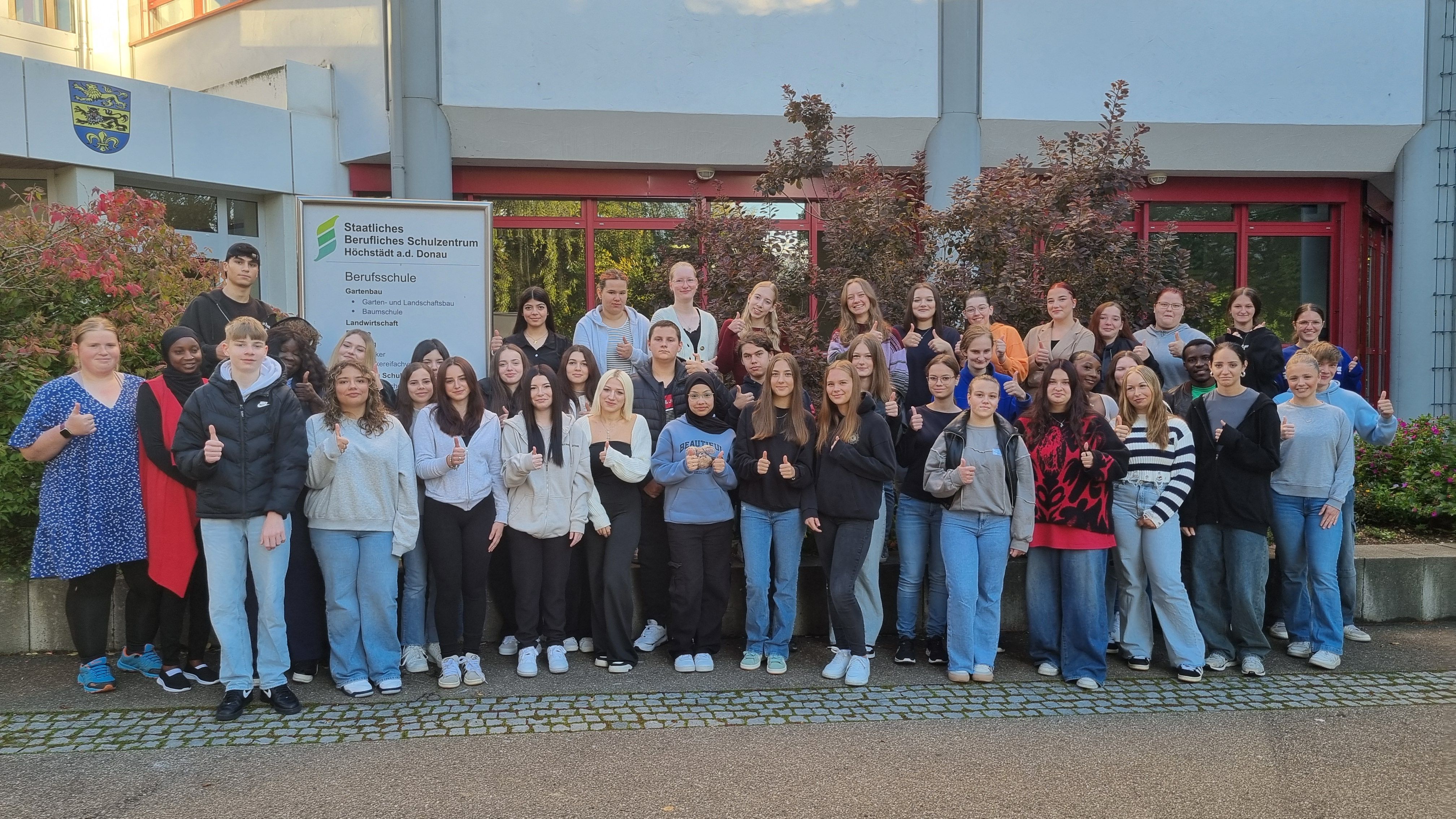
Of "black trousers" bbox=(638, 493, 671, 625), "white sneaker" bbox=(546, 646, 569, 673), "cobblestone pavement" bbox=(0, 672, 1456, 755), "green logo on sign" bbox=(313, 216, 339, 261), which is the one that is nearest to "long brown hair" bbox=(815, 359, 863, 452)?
"black trousers" bbox=(638, 493, 671, 625)

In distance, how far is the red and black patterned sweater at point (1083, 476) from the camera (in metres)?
6.00

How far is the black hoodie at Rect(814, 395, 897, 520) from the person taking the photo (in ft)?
19.9

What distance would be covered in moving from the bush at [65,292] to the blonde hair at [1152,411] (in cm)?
615

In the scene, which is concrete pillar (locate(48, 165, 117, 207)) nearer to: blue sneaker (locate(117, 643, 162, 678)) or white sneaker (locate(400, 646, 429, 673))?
blue sneaker (locate(117, 643, 162, 678))

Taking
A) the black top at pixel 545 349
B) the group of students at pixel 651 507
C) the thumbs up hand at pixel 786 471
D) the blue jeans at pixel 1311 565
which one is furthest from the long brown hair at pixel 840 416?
the blue jeans at pixel 1311 565

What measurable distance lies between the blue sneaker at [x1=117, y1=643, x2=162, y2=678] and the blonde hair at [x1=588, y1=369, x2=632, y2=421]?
8.96ft

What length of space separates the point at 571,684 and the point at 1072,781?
8.71 feet

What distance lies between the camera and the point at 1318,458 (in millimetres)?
6395

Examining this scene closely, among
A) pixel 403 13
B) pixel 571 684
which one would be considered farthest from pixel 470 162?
pixel 571 684

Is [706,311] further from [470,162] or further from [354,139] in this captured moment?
[354,139]

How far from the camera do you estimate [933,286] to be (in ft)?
25.1

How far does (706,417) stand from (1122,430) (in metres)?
2.39

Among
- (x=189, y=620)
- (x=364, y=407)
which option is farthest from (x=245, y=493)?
(x=189, y=620)

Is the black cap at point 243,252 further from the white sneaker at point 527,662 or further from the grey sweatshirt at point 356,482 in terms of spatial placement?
the white sneaker at point 527,662
